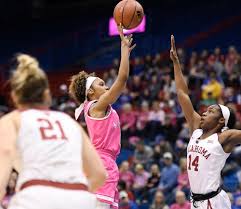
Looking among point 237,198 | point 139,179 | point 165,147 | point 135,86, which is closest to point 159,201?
point 237,198

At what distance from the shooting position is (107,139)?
18.4 ft

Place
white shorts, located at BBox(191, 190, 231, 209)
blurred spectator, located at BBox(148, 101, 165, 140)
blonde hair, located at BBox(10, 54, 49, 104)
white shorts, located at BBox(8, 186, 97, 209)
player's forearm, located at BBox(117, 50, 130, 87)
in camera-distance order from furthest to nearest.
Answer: blurred spectator, located at BBox(148, 101, 165, 140) < white shorts, located at BBox(191, 190, 231, 209) < player's forearm, located at BBox(117, 50, 130, 87) < blonde hair, located at BBox(10, 54, 49, 104) < white shorts, located at BBox(8, 186, 97, 209)

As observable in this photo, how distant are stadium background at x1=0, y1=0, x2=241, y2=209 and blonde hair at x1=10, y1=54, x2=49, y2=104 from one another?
22.4ft

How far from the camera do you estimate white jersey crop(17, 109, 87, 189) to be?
331 centimetres

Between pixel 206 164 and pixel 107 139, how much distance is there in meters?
0.95

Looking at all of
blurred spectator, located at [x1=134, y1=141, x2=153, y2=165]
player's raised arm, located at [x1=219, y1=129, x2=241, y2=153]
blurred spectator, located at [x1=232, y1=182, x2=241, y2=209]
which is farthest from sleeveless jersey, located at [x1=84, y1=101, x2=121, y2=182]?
blurred spectator, located at [x1=134, y1=141, x2=153, y2=165]

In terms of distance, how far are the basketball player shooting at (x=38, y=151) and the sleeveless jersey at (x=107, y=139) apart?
83.7 inches

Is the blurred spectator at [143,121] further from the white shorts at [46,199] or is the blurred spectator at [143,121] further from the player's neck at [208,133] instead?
the white shorts at [46,199]

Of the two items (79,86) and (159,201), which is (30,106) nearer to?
(79,86)

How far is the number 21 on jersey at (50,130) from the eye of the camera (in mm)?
3343

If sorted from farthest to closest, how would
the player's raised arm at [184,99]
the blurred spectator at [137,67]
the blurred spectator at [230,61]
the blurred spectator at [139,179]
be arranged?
1. the blurred spectator at [137,67]
2. the blurred spectator at [230,61]
3. the blurred spectator at [139,179]
4. the player's raised arm at [184,99]

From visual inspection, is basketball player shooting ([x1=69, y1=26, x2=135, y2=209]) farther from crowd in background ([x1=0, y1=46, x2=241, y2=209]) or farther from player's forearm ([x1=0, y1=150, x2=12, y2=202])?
crowd in background ([x1=0, y1=46, x2=241, y2=209])

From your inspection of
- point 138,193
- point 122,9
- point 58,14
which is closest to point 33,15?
point 58,14

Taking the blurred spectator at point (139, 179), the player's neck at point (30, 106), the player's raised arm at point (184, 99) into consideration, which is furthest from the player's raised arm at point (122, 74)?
the blurred spectator at point (139, 179)
